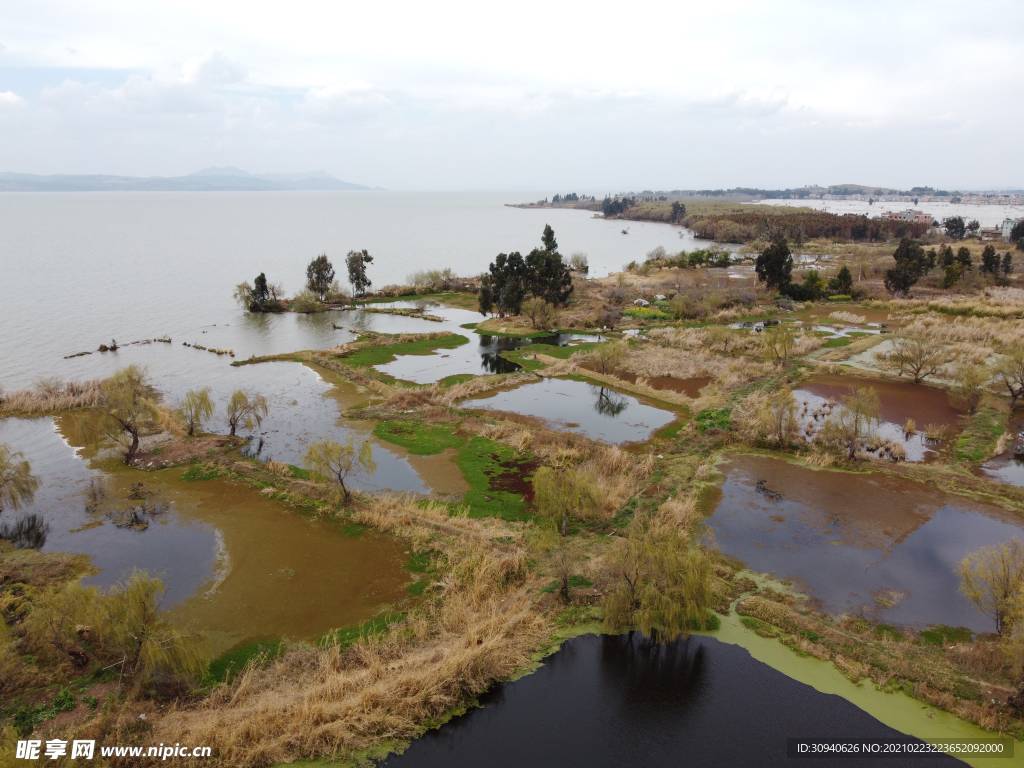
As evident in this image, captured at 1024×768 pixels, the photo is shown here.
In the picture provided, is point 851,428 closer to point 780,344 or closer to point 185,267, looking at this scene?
point 780,344

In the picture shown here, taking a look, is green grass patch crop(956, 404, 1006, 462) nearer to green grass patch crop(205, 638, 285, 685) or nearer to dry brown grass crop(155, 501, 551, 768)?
dry brown grass crop(155, 501, 551, 768)

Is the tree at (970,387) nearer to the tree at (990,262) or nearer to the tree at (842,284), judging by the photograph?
the tree at (842,284)

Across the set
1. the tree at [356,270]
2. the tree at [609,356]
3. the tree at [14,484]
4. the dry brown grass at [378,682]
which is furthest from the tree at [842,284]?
the tree at [14,484]

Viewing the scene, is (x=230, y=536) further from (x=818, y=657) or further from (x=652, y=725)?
(x=818, y=657)

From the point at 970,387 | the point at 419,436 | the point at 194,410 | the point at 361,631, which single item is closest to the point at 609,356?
the point at 419,436

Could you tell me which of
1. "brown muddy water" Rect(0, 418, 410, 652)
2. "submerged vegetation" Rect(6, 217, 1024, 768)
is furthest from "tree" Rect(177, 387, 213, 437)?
"brown muddy water" Rect(0, 418, 410, 652)
